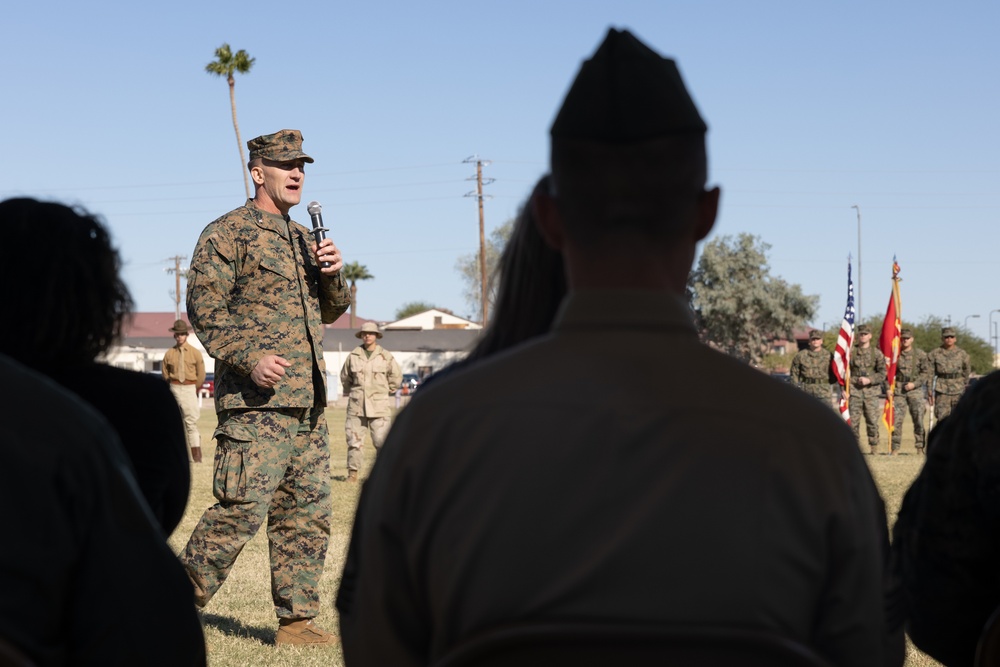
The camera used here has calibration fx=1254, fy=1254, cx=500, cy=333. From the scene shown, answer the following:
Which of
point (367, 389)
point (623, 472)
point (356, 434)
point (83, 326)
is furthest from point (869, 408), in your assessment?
point (623, 472)

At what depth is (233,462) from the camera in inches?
212

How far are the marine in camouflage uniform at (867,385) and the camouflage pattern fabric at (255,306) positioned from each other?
674 inches

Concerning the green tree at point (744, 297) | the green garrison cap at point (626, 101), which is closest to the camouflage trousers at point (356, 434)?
the green garrison cap at point (626, 101)

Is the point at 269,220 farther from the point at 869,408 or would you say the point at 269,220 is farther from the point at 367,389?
the point at 869,408

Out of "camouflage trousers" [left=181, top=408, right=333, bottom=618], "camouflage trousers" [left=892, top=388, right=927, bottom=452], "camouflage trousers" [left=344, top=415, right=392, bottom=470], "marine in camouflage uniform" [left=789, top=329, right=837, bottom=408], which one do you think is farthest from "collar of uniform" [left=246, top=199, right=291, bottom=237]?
"camouflage trousers" [left=892, top=388, right=927, bottom=452]

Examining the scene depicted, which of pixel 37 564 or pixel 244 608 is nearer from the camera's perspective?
pixel 37 564

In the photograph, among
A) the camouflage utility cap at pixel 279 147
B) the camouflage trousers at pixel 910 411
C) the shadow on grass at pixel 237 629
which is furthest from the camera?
the camouflage trousers at pixel 910 411

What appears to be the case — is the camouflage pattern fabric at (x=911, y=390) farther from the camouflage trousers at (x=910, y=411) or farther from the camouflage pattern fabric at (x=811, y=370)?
the camouflage pattern fabric at (x=811, y=370)

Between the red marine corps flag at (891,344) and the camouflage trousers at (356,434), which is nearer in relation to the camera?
the camouflage trousers at (356,434)

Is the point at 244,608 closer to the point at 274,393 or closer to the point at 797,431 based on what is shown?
the point at 274,393

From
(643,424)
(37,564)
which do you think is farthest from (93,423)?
(643,424)

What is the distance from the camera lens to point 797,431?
1458 mm

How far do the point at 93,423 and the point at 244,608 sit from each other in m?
5.26

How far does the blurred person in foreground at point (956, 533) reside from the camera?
2.06 metres
